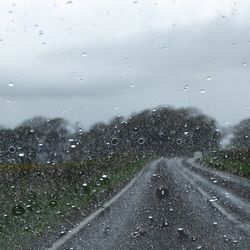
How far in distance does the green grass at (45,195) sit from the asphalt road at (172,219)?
0.65 meters

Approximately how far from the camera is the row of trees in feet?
36.2

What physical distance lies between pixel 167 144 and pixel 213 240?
12.4ft

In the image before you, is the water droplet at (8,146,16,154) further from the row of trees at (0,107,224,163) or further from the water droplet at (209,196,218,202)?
the water droplet at (209,196,218,202)

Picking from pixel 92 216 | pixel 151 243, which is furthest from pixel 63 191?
pixel 151 243

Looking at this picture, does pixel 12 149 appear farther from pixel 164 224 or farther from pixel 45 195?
pixel 45 195

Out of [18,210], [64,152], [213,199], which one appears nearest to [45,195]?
[18,210]

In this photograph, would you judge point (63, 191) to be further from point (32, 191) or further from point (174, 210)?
point (174, 210)

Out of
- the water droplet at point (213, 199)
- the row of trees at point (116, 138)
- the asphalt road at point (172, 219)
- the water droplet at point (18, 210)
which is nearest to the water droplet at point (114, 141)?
the row of trees at point (116, 138)

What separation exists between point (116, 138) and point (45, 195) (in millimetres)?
2713

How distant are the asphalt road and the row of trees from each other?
1.07 meters

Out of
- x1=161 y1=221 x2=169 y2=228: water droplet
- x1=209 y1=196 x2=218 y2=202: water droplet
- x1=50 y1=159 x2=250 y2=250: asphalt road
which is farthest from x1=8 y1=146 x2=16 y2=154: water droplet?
x1=209 y1=196 x2=218 y2=202: water droplet

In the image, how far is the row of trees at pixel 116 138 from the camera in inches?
434

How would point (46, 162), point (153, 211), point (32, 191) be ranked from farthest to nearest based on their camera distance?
point (32, 191)
point (153, 211)
point (46, 162)

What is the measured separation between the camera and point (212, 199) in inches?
537
